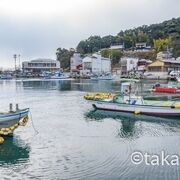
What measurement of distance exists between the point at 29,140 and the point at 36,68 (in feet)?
371

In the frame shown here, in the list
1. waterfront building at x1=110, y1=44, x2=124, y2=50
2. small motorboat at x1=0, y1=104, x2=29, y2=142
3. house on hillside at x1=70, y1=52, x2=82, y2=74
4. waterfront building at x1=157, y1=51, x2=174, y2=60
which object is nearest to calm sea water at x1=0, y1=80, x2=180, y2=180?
small motorboat at x1=0, y1=104, x2=29, y2=142

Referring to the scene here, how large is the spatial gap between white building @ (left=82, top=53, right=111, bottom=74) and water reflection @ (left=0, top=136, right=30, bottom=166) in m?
89.6

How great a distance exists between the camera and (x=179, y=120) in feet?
82.6

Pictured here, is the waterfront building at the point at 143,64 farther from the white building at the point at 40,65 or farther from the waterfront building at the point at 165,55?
the white building at the point at 40,65

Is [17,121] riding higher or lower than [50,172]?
higher

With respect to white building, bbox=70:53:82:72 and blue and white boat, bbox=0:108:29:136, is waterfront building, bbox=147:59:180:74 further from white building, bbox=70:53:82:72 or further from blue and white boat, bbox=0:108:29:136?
blue and white boat, bbox=0:108:29:136

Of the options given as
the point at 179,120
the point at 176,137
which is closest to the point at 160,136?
the point at 176,137

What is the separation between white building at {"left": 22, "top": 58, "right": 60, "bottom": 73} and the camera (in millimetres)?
126688

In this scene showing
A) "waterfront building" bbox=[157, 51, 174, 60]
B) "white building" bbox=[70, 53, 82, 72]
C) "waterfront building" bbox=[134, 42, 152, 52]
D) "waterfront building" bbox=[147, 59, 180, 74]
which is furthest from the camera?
"white building" bbox=[70, 53, 82, 72]

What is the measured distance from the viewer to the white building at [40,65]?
12669cm

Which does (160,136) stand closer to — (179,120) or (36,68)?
(179,120)

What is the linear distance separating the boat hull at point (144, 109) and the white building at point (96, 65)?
78.7 metres

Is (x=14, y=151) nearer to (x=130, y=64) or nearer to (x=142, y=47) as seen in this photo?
(x=130, y=64)

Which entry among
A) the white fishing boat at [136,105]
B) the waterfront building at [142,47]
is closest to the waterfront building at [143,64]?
the waterfront building at [142,47]
